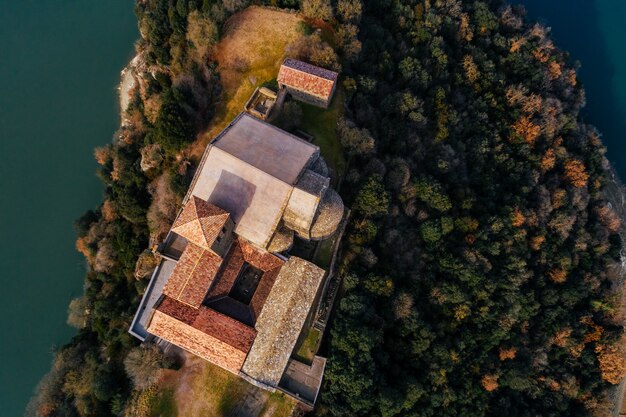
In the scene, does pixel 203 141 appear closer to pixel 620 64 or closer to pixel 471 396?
→ pixel 471 396

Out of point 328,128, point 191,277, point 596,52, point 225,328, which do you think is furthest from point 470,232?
point 596,52

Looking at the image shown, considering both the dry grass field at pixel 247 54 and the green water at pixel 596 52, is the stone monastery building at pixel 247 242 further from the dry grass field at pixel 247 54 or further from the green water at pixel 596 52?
the green water at pixel 596 52

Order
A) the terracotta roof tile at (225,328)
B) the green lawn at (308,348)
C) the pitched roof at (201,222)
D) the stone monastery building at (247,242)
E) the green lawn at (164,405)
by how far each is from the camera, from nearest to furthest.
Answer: the pitched roof at (201,222), the stone monastery building at (247,242), the terracotta roof tile at (225,328), the green lawn at (164,405), the green lawn at (308,348)

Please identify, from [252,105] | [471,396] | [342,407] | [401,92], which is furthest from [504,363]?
[252,105]

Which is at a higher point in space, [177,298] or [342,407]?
[177,298]

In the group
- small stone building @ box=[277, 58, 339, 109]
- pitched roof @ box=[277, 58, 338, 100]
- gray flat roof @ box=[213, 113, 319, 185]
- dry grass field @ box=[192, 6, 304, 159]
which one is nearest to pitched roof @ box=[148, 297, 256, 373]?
gray flat roof @ box=[213, 113, 319, 185]

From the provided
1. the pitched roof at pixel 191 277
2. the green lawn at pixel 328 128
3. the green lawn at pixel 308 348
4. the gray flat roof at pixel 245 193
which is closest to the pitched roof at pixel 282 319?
the green lawn at pixel 308 348
